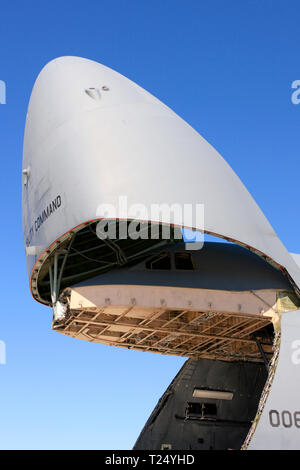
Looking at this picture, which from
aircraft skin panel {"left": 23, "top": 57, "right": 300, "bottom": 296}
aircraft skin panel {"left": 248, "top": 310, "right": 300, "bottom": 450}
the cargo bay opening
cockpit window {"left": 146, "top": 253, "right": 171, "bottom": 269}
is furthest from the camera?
cockpit window {"left": 146, "top": 253, "right": 171, "bottom": 269}

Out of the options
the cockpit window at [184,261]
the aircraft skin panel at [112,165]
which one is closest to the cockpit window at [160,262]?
the cockpit window at [184,261]

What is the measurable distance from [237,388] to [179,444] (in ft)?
11.4

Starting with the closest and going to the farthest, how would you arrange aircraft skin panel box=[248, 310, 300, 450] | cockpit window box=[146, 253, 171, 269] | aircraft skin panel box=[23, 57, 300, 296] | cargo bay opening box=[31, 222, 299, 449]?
aircraft skin panel box=[248, 310, 300, 450] < aircraft skin panel box=[23, 57, 300, 296] < cargo bay opening box=[31, 222, 299, 449] < cockpit window box=[146, 253, 171, 269]

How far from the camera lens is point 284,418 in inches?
656

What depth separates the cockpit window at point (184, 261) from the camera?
20188 mm

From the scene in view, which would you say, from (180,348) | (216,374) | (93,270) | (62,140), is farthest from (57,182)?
(216,374)

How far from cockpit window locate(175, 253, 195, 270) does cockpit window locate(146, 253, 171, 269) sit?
0.28m

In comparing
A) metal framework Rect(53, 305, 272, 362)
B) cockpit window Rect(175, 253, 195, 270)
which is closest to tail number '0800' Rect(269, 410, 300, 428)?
metal framework Rect(53, 305, 272, 362)

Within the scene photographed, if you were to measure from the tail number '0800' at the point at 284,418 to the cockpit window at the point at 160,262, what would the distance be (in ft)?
19.5

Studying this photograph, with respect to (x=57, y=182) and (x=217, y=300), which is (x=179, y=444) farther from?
(x=57, y=182)

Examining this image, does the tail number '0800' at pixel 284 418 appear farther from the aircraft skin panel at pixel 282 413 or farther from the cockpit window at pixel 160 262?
the cockpit window at pixel 160 262

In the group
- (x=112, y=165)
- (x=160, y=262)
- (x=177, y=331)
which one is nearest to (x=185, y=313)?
(x=177, y=331)

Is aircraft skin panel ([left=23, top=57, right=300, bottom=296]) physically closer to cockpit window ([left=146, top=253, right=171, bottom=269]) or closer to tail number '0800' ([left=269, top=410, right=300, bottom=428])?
cockpit window ([left=146, top=253, right=171, bottom=269])

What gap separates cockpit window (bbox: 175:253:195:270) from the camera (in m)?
20.2
